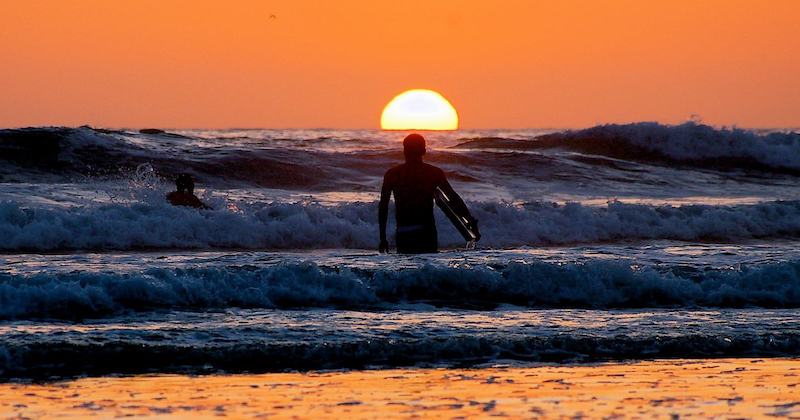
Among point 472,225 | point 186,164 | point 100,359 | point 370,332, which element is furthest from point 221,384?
point 186,164

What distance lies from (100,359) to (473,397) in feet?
8.79

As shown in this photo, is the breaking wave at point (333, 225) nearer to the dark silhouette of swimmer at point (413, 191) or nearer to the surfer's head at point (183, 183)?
the surfer's head at point (183, 183)

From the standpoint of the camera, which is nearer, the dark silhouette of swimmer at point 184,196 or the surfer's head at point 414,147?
the surfer's head at point 414,147

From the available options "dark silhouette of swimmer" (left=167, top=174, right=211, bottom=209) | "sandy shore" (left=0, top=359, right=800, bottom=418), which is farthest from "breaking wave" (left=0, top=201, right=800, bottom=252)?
"sandy shore" (left=0, top=359, right=800, bottom=418)

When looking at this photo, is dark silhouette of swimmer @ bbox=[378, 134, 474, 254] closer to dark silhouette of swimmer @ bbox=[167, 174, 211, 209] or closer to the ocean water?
the ocean water

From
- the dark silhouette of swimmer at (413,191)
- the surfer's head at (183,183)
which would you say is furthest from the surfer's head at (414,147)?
the surfer's head at (183,183)

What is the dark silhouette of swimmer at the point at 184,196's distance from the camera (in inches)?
737

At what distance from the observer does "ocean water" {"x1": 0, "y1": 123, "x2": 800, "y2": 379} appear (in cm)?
873

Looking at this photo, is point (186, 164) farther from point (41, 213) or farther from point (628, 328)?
point (628, 328)

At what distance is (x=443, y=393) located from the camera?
7391 mm

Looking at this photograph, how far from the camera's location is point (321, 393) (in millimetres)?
7414

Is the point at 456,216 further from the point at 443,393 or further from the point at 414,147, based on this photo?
the point at 443,393

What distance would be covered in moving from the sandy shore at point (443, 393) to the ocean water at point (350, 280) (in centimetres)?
40

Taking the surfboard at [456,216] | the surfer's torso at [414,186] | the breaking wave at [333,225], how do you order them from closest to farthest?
the surfer's torso at [414,186] → the surfboard at [456,216] → the breaking wave at [333,225]
